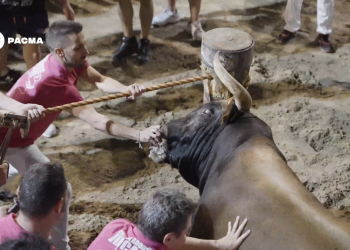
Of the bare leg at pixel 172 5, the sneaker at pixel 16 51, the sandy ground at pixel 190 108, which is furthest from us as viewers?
the bare leg at pixel 172 5

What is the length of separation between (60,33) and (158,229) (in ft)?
5.68

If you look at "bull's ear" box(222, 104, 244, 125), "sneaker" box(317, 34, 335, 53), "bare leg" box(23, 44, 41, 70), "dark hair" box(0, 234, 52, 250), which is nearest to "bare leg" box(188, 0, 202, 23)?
"sneaker" box(317, 34, 335, 53)

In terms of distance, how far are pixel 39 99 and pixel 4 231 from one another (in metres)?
1.25

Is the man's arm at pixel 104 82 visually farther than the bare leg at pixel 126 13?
No

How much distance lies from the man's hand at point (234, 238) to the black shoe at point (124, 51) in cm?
378

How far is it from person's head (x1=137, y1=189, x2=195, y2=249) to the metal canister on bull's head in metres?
1.17

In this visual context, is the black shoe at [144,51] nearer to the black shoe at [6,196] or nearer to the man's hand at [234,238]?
the black shoe at [6,196]

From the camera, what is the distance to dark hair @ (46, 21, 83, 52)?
320 cm

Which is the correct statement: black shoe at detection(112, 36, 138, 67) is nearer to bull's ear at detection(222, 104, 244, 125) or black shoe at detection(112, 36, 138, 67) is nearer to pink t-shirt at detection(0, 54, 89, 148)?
pink t-shirt at detection(0, 54, 89, 148)

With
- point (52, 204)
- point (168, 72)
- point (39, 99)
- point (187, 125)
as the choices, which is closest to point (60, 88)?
point (39, 99)

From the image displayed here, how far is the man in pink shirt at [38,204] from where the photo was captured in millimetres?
2102

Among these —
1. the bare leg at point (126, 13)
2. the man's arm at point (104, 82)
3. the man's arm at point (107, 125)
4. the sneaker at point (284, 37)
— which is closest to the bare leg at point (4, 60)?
the bare leg at point (126, 13)

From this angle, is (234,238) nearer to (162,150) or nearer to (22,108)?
(162,150)

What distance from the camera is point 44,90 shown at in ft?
10.3
